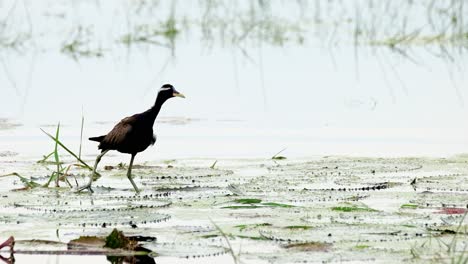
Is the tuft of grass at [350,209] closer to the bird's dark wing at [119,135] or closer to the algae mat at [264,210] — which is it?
the algae mat at [264,210]

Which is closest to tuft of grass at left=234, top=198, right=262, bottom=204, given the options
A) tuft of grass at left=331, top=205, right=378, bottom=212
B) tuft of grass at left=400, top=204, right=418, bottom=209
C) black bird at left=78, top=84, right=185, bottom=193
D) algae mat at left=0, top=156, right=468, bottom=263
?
algae mat at left=0, top=156, right=468, bottom=263

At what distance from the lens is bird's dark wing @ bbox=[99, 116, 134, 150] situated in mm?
7891

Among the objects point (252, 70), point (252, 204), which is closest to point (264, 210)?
point (252, 204)

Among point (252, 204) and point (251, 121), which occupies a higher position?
point (251, 121)

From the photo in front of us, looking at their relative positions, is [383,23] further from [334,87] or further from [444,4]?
[334,87]

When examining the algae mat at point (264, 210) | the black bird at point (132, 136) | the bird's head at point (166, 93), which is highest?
the bird's head at point (166, 93)

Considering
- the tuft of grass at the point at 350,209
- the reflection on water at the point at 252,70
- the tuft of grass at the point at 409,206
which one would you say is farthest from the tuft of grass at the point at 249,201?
the reflection on water at the point at 252,70

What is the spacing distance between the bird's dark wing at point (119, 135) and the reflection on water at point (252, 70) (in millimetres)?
1485

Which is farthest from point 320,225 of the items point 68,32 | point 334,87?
point 68,32

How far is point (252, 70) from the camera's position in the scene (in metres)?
14.4

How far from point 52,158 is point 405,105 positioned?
13.3 feet

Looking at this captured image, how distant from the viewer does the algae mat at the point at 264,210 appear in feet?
18.1

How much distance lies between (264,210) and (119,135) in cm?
163

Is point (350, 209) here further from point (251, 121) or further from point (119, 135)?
point (251, 121)
